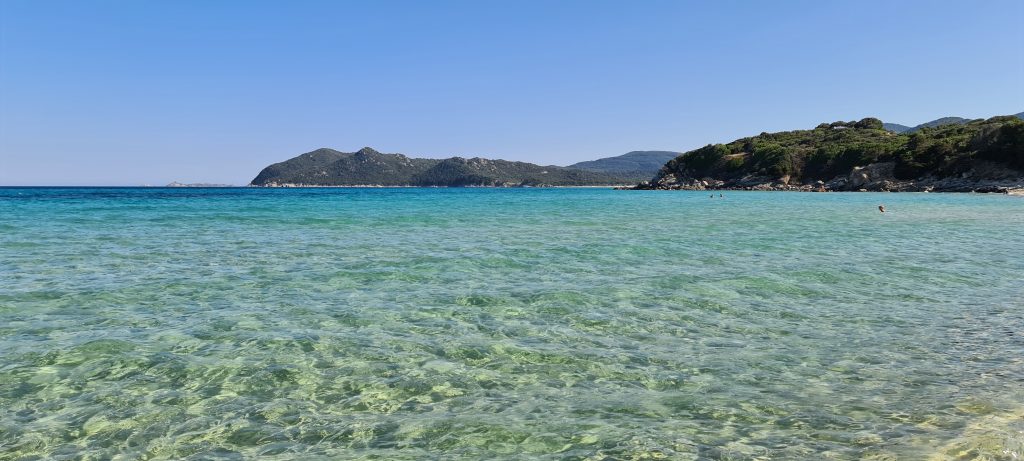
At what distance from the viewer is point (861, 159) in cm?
11525

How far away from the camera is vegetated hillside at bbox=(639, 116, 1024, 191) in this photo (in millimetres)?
90625

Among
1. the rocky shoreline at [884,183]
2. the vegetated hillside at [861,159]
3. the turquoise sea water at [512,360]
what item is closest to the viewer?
the turquoise sea water at [512,360]

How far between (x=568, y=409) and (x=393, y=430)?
163cm

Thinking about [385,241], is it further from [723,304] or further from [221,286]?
[723,304]

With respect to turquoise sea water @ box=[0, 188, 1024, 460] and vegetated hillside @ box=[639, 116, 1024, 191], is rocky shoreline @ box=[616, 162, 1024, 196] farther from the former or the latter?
turquoise sea water @ box=[0, 188, 1024, 460]

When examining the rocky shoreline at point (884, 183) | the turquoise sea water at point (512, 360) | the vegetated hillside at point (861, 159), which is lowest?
the turquoise sea water at point (512, 360)

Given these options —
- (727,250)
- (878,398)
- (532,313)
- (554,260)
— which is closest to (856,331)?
(878,398)

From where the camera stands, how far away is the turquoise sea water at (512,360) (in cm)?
491

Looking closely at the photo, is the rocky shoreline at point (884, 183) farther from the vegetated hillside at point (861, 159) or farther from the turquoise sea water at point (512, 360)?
the turquoise sea water at point (512, 360)

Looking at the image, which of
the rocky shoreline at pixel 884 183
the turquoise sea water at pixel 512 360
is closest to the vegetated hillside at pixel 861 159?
the rocky shoreline at pixel 884 183

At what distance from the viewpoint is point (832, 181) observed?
11838cm

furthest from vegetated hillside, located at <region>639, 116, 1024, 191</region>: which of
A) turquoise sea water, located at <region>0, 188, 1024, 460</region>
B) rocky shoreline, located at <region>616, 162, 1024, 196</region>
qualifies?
turquoise sea water, located at <region>0, 188, 1024, 460</region>

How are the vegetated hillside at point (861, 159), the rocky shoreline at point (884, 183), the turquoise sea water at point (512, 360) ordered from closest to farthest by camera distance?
the turquoise sea water at point (512, 360) → the rocky shoreline at point (884, 183) → the vegetated hillside at point (861, 159)

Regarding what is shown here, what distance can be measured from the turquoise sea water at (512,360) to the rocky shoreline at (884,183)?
267ft
